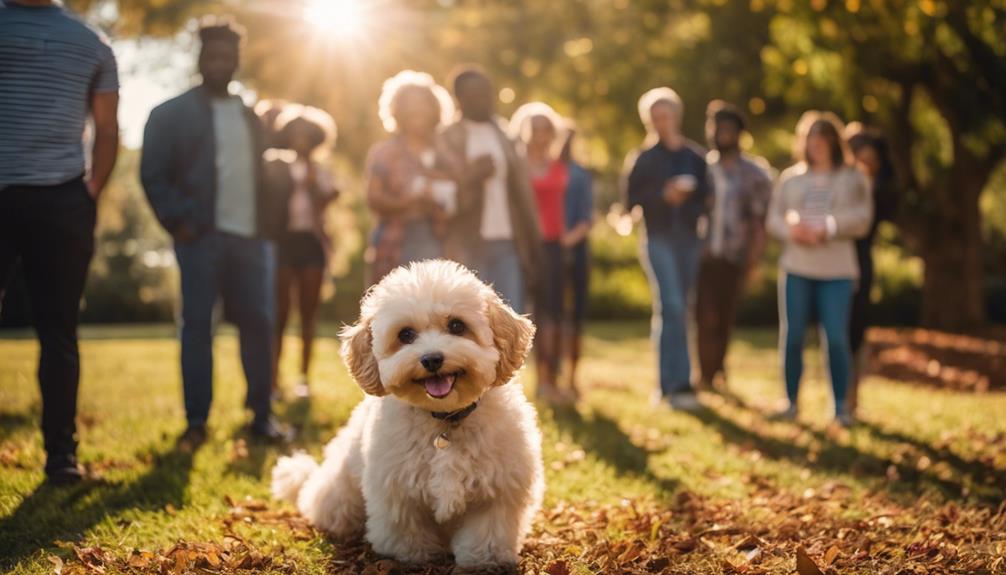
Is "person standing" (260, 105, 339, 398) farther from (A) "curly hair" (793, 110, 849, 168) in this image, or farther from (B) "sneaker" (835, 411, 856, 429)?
(B) "sneaker" (835, 411, 856, 429)

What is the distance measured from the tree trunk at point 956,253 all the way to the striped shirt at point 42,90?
15064 millimetres

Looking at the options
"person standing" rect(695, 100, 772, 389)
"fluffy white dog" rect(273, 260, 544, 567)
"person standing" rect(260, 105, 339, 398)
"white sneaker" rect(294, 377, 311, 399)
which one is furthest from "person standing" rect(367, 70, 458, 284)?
"person standing" rect(695, 100, 772, 389)

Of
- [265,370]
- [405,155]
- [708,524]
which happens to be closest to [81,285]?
[265,370]

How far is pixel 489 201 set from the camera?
6.86 meters

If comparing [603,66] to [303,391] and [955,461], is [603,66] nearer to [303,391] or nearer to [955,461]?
[303,391]

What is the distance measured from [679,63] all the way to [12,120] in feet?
50.5

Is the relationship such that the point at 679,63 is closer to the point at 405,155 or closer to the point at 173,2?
the point at 173,2

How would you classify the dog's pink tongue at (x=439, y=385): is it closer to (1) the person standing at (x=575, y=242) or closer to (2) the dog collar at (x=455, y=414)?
(2) the dog collar at (x=455, y=414)

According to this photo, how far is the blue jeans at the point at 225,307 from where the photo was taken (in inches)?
229

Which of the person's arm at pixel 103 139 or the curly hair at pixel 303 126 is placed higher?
the curly hair at pixel 303 126

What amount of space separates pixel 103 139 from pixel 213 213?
0.93 meters

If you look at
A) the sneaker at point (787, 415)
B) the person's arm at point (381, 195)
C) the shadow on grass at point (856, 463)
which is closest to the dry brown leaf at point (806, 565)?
the shadow on grass at point (856, 463)

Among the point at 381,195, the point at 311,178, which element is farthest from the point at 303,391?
the point at 381,195

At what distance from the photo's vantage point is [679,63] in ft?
60.4
